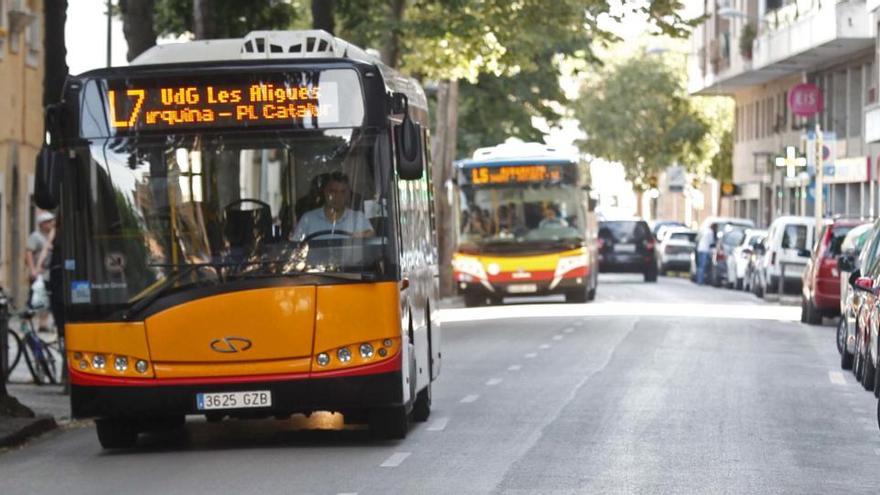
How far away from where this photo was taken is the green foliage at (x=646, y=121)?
10044cm

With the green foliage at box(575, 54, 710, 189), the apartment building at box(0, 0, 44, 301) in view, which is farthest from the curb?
the green foliage at box(575, 54, 710, 189)

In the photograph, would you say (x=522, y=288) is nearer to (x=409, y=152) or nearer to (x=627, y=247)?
(x=627, y=247)

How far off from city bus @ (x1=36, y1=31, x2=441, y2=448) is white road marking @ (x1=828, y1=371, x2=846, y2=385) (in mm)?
8334

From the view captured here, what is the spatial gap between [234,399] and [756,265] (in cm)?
3802

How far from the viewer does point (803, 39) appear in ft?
212

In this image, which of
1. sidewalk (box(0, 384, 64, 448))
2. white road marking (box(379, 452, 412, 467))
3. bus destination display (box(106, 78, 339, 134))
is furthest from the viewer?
sidewalk (box(0, 384, 64, 448))

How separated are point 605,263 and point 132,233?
164ft

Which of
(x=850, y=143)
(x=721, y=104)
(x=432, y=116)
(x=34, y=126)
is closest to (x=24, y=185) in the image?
(x=34, y=126)

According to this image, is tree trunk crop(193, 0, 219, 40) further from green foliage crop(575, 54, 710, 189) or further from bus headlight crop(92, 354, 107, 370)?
green foliage crop(575, 54, 710, 189)

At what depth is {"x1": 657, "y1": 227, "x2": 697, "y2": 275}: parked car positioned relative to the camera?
7594 centimetres

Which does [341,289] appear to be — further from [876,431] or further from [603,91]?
[603,91]

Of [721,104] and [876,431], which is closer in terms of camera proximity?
[876,431]

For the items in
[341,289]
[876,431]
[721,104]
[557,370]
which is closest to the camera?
[341,289]

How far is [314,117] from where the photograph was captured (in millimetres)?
16203
